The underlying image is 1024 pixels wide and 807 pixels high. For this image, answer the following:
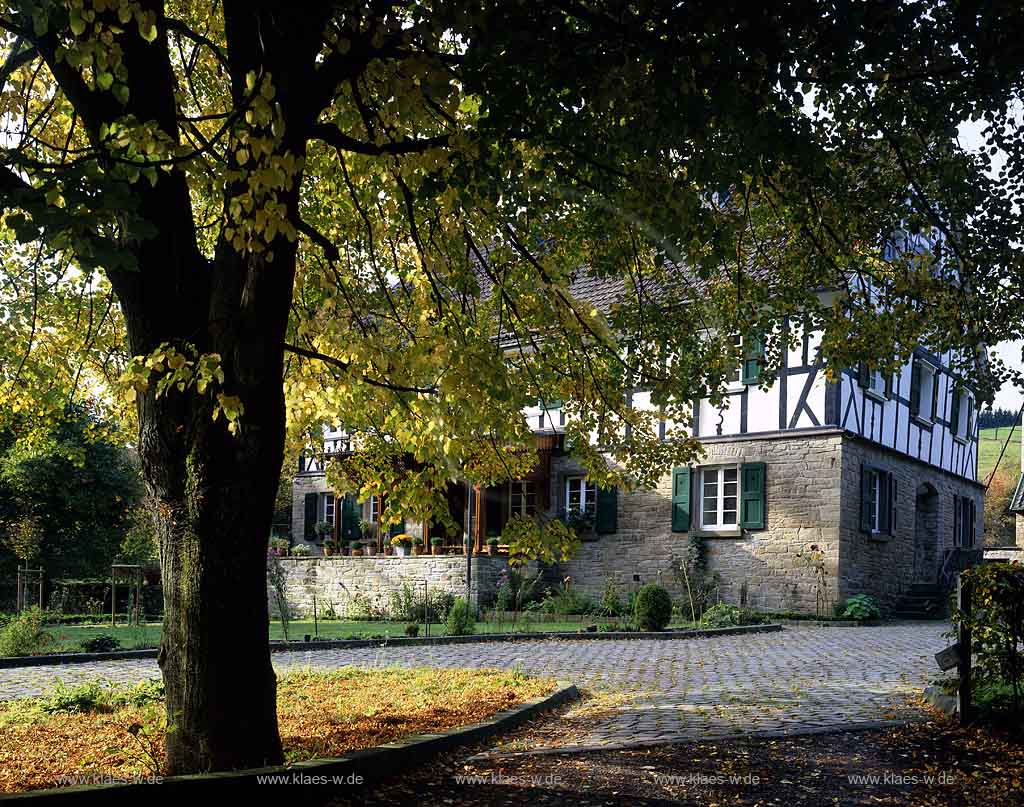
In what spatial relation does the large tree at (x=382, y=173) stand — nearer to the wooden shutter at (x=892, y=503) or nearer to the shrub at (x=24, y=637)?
the shrub at (x=24, y=637)

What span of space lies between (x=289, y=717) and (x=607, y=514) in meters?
18.0

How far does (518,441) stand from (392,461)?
1196mm

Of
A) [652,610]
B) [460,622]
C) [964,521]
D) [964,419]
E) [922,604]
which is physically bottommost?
[922,604]

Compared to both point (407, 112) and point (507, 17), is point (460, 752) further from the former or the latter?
point (507, 17)

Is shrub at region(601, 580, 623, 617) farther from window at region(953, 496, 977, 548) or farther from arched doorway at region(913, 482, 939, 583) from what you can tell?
window at region(953, 496, 977, 548)

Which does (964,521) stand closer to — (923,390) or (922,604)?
(923,390)

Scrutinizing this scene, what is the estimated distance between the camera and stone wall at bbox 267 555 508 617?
23922 millimetres

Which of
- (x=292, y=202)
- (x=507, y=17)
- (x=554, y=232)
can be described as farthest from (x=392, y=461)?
(x=507, y=17)

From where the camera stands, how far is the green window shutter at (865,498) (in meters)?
22.5

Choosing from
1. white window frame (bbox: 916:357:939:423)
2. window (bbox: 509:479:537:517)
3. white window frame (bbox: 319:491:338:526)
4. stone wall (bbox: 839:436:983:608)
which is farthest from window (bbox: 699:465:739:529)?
white window frame (bbox: 319:491:338:526)

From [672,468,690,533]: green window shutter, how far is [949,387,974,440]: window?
27.9 feet

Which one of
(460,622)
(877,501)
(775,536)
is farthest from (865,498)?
(460,622)

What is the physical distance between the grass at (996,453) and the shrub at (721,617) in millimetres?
39918

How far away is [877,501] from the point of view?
77.7 feet
